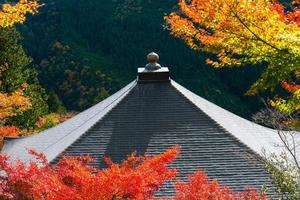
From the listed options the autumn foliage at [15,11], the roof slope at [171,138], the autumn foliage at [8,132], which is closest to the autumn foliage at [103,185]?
the roof slope at [171,138]

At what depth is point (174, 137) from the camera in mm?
10648

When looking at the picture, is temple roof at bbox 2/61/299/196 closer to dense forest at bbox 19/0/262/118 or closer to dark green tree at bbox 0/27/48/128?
dark green tree at bbox 0/27/48/128

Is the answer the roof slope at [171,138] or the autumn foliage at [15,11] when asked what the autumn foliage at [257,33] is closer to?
the roof slope at [171,138]

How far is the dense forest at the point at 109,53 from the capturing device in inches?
2439

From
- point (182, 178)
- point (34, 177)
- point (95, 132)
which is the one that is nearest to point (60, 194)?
point (34, 177)

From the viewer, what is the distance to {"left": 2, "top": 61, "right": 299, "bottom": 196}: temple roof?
32.0 feet

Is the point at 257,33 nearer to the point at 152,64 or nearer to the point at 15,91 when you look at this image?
the point at 152,64

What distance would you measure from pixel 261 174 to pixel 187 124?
2324 millimetres

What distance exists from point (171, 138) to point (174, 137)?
0.08m

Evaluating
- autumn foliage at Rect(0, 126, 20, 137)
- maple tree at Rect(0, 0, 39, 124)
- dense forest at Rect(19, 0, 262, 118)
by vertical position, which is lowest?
dense forest at Rect(19, 0, 262, 118)

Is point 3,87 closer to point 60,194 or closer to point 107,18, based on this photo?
point 60,194

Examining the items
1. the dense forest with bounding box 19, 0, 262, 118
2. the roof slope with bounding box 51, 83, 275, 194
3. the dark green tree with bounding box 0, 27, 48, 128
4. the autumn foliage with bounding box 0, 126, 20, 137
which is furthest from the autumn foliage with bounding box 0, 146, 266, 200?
the dense forest with bounding box 19, 0, 262, 118

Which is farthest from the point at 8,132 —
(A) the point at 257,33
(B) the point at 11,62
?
(A) the point at 257,33

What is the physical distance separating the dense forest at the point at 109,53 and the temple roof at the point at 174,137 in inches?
1660
